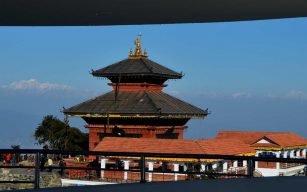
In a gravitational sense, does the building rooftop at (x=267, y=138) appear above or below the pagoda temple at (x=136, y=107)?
below

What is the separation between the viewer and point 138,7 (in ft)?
22.0

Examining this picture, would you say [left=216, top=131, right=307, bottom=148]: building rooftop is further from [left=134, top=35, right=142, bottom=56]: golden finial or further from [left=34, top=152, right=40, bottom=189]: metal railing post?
[left=34, top=152, right=40, bottom=189]: metal railing post

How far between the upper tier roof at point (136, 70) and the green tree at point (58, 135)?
5.18 meters

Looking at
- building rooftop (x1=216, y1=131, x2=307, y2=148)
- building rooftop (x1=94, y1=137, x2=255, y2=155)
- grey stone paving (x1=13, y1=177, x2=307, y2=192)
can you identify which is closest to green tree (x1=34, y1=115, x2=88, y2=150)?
building rooftop (x1=216, y1=131, x2=307, y2=148)

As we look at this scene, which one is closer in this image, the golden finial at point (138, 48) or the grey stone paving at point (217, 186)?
the grey stone paving at point (217, 186)

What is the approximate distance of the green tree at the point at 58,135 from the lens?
44.9m

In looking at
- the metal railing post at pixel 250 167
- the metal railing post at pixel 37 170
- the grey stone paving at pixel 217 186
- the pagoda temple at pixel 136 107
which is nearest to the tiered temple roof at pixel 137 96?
the pagoda temple at pixel 136 107

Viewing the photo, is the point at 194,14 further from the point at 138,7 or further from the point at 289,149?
the point at 289,149

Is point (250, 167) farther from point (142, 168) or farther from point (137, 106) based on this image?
point (137, 106)

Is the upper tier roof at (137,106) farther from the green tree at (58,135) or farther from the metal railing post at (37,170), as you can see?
the metal railing post at (37,170)

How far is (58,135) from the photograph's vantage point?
46.0m

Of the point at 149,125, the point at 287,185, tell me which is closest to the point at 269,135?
the point at 149,125

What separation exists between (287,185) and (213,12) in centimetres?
203

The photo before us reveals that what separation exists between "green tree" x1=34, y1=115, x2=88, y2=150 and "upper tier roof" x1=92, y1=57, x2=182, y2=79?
5.18 m
